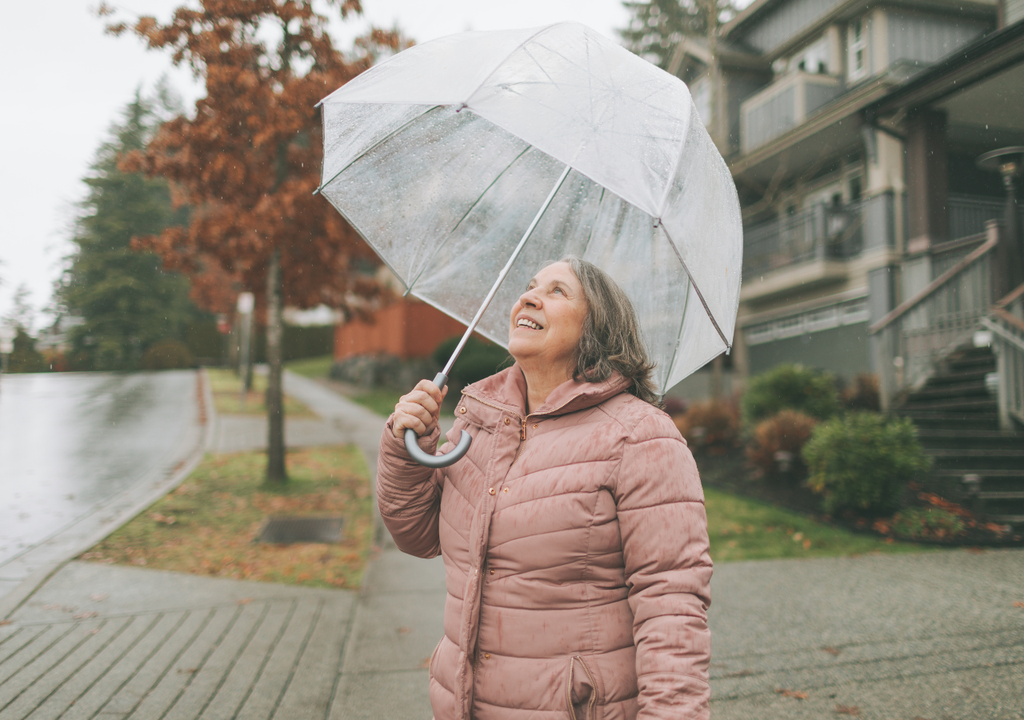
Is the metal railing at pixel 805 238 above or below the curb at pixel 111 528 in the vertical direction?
above

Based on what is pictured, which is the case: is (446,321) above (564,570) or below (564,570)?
above

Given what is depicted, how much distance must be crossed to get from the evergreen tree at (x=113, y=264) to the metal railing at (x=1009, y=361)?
1110 centimetres

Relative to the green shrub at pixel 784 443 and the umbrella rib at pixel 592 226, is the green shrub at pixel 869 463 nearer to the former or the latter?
the green shrub at pixel 784 443

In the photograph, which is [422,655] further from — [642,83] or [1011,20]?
[1011,20]

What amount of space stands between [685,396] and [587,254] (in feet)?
49.1

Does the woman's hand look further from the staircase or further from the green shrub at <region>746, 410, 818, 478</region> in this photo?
the green shrub at <region>746, 410, 818, 478</region>

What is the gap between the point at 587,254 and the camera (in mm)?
2619

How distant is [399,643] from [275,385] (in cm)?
528

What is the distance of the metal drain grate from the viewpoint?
671cm

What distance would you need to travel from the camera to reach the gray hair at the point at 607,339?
1940 mm

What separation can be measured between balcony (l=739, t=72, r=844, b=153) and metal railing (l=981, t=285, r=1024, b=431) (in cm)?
727

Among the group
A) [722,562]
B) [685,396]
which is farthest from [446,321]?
[722,562]

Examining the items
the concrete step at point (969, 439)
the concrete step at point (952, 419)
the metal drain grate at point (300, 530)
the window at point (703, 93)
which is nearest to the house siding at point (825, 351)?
the concrete step at point (952, 419)

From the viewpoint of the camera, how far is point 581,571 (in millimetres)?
1689
